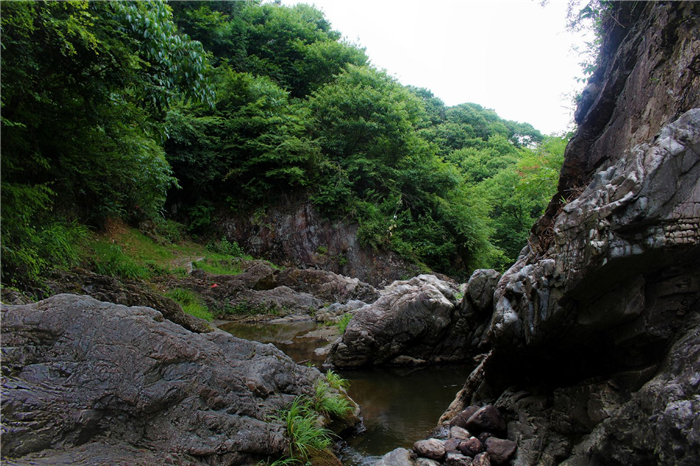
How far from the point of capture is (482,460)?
4215 mm

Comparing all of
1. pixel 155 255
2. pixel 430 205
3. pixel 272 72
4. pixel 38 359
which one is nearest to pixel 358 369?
pixel 38 359

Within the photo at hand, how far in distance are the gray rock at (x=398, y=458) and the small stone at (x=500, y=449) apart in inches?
35.5

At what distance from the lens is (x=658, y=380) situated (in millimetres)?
3004

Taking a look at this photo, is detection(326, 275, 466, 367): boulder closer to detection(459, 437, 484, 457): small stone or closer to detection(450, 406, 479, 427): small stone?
detection(450, 406, 479, 427): small stone

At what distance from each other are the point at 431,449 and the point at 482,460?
57cm

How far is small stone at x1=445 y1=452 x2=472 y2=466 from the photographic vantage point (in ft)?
13.9

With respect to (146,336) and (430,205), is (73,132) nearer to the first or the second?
(146,336)

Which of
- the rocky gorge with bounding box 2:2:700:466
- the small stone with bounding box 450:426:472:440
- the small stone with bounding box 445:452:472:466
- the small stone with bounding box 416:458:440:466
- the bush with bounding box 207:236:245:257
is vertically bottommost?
the small stone with bounding box 416:458:440:466

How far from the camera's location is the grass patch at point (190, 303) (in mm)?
10962

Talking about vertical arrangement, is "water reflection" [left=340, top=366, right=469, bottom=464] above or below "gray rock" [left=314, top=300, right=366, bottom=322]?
below

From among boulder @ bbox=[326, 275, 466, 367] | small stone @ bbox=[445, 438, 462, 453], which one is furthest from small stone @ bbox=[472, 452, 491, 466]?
boulder @ bbox=[326, 275, 466, 367]

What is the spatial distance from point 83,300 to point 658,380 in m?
5.48

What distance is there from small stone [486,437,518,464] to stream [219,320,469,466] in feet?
3.64

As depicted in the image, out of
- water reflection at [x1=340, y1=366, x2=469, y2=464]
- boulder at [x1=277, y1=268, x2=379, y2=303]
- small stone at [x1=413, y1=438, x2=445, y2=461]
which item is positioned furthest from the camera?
boulder at [x1=277, y1=268, x2=379, y2=303]
